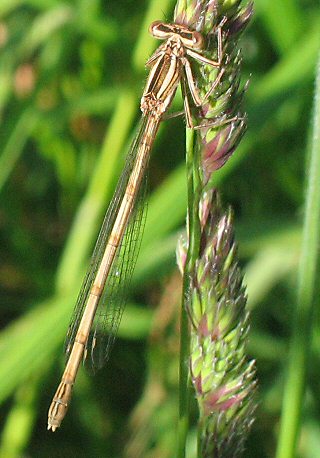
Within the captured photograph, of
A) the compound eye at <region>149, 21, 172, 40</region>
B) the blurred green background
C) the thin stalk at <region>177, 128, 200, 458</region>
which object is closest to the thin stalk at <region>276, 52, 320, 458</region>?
the thin stalk at <region>177, 128, 200, 458</region>

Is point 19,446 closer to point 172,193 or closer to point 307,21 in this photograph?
point 172,193

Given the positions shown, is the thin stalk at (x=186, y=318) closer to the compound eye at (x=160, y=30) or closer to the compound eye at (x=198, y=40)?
the compound eye at (x=198, y=40)

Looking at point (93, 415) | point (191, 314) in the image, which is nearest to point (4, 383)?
point (93, 415)

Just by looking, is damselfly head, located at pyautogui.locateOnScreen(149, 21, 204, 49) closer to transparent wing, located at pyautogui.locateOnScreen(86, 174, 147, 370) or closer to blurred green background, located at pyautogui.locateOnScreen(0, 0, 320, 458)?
transparent wing, located at pyautogui.locateOnScreen(86, 174, 147, 370)

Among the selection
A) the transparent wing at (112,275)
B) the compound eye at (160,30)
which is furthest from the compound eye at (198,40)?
the transparent wing at (112,275)

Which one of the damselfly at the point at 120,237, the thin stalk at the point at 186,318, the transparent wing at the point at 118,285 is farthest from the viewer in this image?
the transparent wing at the point at 118,285
